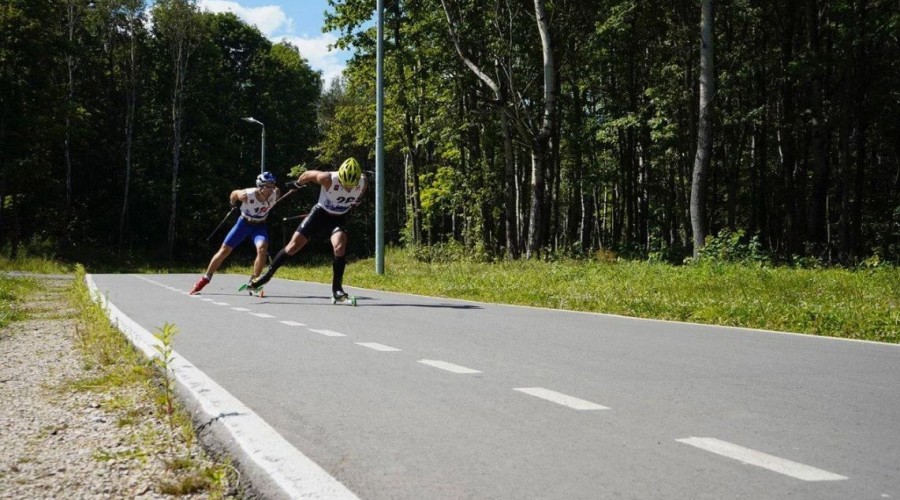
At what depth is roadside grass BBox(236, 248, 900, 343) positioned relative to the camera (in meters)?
10.6

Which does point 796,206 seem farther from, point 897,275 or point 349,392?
point 349,392

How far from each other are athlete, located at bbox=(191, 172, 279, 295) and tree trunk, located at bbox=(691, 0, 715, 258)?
34.7ft

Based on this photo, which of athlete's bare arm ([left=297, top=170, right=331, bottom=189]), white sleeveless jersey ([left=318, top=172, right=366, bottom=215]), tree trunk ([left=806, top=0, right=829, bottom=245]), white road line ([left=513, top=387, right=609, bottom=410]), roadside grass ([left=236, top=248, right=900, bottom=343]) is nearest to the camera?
white road line ([left=513, top=387, right=609, bottom=410])

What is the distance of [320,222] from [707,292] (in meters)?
6.15

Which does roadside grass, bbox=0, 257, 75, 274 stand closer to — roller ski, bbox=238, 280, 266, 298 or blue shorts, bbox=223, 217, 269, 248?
blue shorts, bbox=223, 217, 269, 248

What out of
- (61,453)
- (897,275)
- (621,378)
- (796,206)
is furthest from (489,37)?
(61,453)

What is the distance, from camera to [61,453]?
4188 mm

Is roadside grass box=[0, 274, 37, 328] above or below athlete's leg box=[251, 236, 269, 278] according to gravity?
below

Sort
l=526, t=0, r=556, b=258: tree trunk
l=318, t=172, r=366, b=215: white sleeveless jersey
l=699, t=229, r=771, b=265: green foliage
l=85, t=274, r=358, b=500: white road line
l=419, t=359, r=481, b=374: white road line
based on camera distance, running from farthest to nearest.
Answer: l=526, t=0, r=556, b=258: tree trunk, l=699, t=229, r=771, b=265: green foliage, l=318, t=172, r=366, b=215: white sleeveless jersey, l=419, t=359, r=481, b=374: white road line, l=85, t=274, r=358, b=500: white road line

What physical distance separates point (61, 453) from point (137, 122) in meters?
51.0

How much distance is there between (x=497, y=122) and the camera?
35.9 metres

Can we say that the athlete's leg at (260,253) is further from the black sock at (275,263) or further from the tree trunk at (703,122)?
the tree trunk at (703,122)

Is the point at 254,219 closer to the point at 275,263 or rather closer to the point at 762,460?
the point at 275,263

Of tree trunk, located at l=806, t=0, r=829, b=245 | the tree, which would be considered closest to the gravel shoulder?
tree trunk, located at l=806, t=0, r=829, b=245
